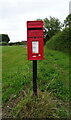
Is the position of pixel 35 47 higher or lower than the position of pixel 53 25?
lower

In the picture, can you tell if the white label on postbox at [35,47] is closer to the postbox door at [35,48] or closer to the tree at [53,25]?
the postbox door at [35,48]

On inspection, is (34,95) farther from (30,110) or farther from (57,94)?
(57,94)

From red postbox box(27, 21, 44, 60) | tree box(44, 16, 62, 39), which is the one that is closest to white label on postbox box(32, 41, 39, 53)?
red postbox box(27, 21, 44, 60)

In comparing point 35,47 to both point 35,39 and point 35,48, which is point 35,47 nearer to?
point 35,48

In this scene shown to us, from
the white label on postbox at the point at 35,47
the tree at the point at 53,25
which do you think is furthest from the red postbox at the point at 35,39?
the tree at the point at 53,25

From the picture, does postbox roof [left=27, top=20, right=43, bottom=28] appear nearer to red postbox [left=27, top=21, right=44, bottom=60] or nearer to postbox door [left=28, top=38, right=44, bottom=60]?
red postbox [left=27, top=21, right=44, bottom=60]

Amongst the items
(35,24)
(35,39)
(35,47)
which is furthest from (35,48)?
(35,24)

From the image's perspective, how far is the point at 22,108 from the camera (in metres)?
2.80

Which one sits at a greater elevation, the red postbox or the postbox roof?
the postbox roof

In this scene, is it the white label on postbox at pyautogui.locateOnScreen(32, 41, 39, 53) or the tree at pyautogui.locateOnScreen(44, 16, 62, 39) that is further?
the tree at pyautogui.locateOnScreen(44, 16, 62, 39)

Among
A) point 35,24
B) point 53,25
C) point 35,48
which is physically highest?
point 53,25

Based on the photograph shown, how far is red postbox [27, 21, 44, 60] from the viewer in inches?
116

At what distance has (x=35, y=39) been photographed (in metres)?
2.98

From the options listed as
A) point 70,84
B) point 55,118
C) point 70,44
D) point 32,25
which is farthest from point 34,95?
point 70,44
